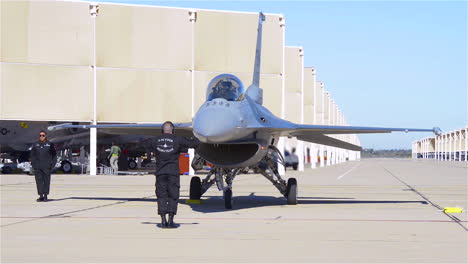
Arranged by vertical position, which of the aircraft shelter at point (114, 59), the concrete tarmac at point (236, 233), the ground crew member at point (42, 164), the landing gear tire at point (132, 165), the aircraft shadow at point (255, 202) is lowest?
the landing gear tire at point (132, 165)

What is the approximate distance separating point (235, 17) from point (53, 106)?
10772 millimetres

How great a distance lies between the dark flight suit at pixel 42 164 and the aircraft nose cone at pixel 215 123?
17.2ft

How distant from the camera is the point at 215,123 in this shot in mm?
12180

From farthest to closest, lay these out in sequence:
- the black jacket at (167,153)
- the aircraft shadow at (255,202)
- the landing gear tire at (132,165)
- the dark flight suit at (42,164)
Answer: the landing gear tire at (132,165) → the dark flight suit at (42,164) → the aircraft shadow at (255,202) → the black jacket at (167,153)

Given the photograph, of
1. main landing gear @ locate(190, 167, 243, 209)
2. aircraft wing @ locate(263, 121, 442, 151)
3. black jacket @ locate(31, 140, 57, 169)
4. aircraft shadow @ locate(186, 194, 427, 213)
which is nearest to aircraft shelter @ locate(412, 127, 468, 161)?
aircraft shadow @ locate(186, 194, 427, 213)

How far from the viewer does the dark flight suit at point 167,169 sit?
10703 mm

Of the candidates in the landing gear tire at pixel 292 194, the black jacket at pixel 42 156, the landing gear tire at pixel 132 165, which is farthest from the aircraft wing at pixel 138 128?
the landing gear tire at pixel 132 165

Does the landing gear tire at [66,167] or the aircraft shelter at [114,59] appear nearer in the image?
the aircraft shelter at [114,59]

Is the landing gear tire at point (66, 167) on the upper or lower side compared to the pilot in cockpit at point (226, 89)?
lower

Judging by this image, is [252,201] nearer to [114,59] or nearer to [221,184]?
[221,184]

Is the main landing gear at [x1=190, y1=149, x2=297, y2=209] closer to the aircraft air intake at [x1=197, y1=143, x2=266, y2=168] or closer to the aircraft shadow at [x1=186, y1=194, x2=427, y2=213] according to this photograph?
the aircraft shadow at [x1=186, y1=194, x2=427, y2=213]

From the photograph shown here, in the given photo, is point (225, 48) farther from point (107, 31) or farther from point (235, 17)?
point (107, 31)

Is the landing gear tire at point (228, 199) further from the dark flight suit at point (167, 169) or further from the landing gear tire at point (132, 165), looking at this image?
the landing gear tire at point (132, 165)

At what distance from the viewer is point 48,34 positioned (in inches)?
1284
